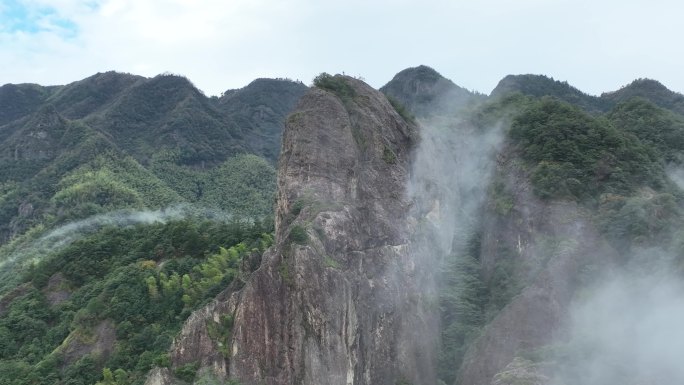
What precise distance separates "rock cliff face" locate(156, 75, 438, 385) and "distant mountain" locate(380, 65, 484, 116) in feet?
174

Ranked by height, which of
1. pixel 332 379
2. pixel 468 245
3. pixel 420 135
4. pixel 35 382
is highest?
pixel 420 135

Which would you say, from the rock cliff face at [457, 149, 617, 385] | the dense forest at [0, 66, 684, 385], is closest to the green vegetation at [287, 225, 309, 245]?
the dense forest at [0, 66, 684, 385]

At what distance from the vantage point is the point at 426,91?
12256cm

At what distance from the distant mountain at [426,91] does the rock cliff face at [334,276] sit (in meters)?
53.0

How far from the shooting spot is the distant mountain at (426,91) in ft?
356

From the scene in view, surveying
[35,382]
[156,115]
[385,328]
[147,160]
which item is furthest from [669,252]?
[156,115]

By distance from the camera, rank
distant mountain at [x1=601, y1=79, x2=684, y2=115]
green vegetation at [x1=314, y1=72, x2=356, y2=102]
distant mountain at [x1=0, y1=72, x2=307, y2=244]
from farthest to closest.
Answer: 1. distant mountain at [x1=0, y1=72, x2=307, y2=244]
2. distant mountain at [x1=601, y1=79, x2=684, y2=115]
3. green vegetation at [x1=314, y1=72, x2=356, y2=102]

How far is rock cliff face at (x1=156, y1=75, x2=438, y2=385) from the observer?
36.3 meters

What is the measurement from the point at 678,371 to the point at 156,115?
474ft

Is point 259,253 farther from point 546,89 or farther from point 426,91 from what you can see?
point 546,89

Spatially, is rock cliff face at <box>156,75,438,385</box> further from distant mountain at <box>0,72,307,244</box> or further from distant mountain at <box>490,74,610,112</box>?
distant mountain at <box>490,74,610,112</box>

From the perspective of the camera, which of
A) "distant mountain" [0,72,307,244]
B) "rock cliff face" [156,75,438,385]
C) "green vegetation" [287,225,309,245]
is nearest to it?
"rock cliff face" [156,75,438,385]

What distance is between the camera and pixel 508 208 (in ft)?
178

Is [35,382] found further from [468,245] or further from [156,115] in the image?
[156,115]
